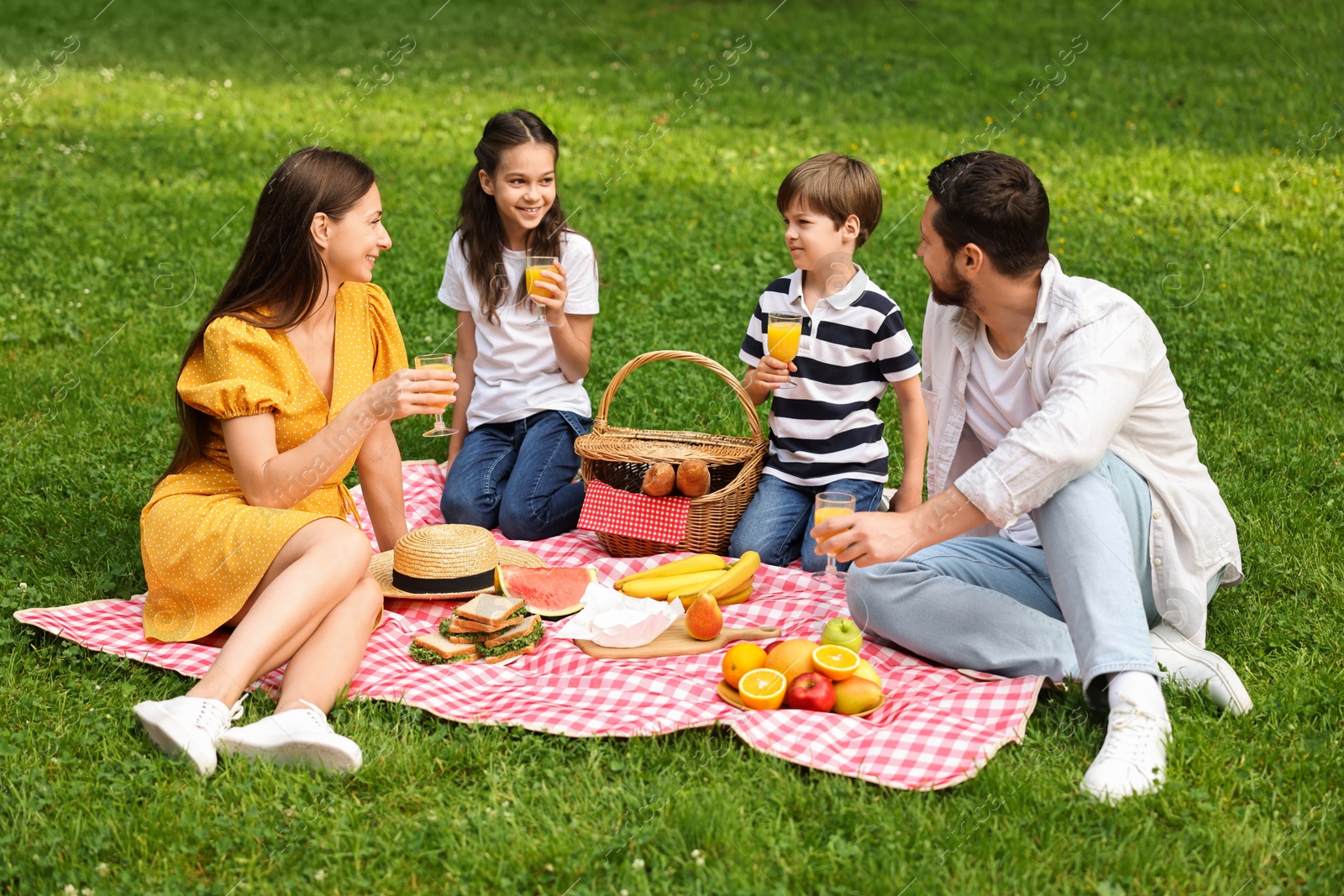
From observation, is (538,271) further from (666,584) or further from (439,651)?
(439,651)

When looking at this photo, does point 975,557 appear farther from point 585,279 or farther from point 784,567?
point 585,279

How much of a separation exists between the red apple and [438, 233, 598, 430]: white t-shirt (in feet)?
7.23

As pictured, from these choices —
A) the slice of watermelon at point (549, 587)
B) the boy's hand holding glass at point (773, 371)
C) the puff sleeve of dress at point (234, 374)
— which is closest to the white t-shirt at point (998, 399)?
the boy's hand holding glass at point (773, 371)

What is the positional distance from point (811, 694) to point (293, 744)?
1364 mm

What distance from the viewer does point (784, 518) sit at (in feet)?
15.2

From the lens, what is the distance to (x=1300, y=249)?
7676 millimetres

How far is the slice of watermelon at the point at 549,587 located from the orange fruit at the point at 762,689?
3.09ft

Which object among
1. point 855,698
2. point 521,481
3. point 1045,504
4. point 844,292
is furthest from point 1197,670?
point 521,481

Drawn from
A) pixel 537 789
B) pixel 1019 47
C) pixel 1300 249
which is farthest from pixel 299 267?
pixel 1019 47

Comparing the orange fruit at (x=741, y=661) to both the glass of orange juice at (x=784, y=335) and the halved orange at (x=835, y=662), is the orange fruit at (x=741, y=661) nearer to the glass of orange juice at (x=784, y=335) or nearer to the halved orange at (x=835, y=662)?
the halved orange at (x=835, y=662)

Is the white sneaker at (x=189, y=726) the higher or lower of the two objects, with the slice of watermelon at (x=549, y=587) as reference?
higher

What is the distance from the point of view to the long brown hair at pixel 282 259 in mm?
3832

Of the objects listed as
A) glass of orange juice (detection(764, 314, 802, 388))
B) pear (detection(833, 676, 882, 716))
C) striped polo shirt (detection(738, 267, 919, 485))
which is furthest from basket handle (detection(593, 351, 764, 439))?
pear (detection(833, 676, 882, 716))

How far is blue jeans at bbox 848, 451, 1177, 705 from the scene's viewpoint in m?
3.18
